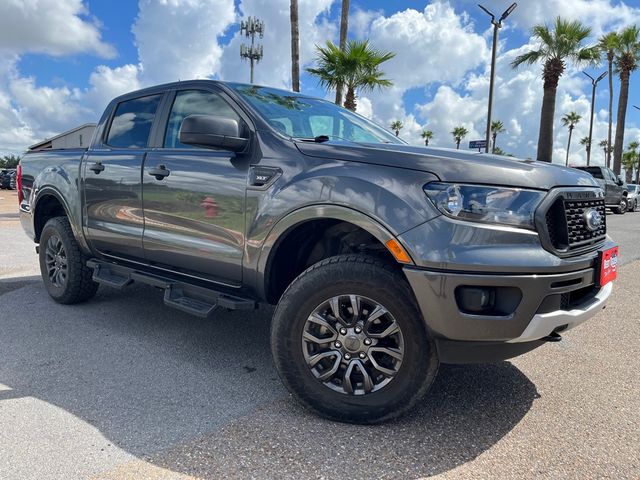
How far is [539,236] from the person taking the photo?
2.38m

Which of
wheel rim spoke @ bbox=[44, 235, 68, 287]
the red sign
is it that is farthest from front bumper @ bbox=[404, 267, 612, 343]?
wheel rim spoke @ bbox=[44, 235, 68, 287]

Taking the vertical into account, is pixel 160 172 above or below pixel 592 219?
above

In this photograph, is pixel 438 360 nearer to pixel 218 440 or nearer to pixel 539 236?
pixel 539 236

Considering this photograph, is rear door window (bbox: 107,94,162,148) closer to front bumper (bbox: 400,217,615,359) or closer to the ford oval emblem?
front bumper (bbox: 400,217,615,359)

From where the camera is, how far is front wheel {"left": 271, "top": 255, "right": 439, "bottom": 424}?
2.54 meters

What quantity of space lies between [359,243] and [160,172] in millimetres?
1572

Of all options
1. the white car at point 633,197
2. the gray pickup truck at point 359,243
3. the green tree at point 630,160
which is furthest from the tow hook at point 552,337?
the green tree at point 630,160

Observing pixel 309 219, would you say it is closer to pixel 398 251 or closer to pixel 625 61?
pixel 398 251

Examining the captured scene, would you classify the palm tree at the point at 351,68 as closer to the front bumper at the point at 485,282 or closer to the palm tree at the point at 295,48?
the palm tree at the point at 295,48

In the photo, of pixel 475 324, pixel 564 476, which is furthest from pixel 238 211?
pixel 564 476

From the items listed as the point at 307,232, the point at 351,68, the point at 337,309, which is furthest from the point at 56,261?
the point at 351,68

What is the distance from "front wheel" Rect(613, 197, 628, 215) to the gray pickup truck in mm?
21330

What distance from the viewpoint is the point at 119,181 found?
407cm

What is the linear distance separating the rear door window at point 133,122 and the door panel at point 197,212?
1.29 ft
